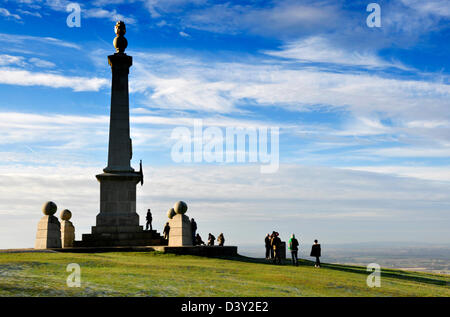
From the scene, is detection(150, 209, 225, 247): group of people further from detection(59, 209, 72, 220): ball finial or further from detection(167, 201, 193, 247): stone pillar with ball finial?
detection(59, 209, 72, 220): ball finial

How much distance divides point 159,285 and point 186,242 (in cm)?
1366

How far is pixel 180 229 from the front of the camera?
26.4 meters

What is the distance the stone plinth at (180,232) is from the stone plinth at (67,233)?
25.7 feet

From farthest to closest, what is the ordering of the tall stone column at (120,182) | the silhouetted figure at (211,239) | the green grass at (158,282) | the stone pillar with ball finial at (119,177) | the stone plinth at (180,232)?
the silhouetted figure at (211,239) → the stone pillar with ball finial at (119,177) → the tall stone column at (120,182) → the stone plinth at (180,232) → the green grass at (158,282)


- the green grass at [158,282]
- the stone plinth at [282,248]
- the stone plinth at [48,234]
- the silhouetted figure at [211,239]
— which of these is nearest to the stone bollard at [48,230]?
the stone plinth at [48,234]

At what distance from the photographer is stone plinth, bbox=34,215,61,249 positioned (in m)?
26.9

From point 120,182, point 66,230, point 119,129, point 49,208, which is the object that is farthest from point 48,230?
point 119,129

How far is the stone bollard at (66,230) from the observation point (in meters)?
30.8

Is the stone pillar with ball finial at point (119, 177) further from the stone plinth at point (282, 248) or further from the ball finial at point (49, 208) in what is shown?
the stone plinth at point (282, 248)

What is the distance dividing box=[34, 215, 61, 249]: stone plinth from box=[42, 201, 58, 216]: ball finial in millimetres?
221

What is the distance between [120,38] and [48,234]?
12612 mm

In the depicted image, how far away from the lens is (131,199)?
1163 inches

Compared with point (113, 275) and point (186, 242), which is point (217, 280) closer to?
point (113, 275)
